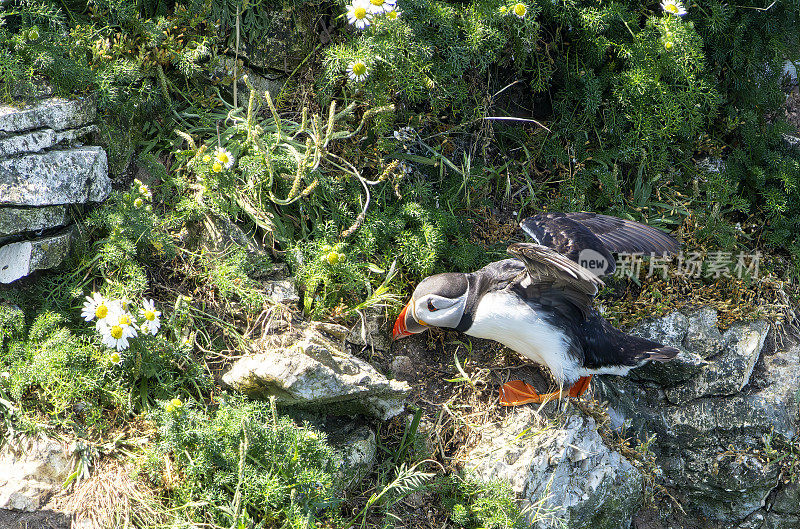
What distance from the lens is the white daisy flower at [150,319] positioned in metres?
3.62

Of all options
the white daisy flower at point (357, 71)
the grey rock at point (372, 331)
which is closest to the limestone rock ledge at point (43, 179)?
the white daisy flower at point (357, 71)

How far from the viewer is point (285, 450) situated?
10.9ft

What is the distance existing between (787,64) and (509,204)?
8.50 ft

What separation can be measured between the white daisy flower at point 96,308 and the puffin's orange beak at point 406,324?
1.62m

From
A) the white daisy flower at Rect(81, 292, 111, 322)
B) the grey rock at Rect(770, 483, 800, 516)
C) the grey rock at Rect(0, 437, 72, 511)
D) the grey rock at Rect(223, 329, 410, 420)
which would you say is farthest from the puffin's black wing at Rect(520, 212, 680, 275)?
the grey rock at Rect(0, 437, 72, 511)

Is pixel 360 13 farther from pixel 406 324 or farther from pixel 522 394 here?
pixel 522 394

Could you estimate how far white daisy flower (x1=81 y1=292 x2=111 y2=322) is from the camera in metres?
3.56

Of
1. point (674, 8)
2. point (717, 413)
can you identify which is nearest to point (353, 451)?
point (717, 413)

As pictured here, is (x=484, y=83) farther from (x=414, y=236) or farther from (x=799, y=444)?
(x=799, y=444)

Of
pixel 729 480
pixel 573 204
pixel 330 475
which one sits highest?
pixel 573 204

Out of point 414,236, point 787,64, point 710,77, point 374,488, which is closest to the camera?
point 374,488

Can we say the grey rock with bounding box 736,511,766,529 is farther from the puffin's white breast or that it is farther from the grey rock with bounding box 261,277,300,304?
the grey rock with bounding box 261,277,300,304

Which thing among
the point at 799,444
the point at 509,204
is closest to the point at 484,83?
the point at 509,204

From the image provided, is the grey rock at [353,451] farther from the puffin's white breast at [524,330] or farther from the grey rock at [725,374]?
the grey rock at [725,374]
